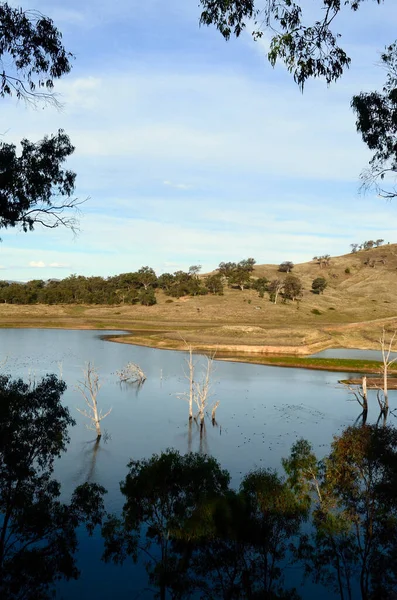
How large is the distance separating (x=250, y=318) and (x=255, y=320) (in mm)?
2182

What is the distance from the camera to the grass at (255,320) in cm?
8538

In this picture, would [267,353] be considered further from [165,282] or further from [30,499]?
[165,282]

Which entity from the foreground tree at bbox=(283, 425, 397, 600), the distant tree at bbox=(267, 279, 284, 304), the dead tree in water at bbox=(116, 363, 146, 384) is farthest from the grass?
the foreground tree at bbox=(283, 425, 397, 600)

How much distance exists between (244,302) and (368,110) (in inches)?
4718

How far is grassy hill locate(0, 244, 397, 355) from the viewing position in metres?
89.7

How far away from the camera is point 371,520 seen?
54.5 ft

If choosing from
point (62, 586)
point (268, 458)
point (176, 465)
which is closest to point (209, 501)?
point (176, 465)

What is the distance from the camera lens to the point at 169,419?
41719mm

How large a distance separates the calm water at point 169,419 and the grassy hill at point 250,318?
1715cm

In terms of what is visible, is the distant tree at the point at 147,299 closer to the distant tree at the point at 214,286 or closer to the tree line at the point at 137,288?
the tree line at the point at 137,288

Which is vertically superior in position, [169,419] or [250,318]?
[250,318]

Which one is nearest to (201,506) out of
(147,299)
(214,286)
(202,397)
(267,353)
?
(202,397)

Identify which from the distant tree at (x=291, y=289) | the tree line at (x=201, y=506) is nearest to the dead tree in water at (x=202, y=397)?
the tree line at (x=201, y=506)

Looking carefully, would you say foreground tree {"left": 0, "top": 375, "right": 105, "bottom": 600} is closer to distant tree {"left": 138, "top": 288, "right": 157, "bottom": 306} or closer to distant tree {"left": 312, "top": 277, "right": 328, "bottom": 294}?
distant tree {"left": 138, "top": 288, "right": 157, "bottom": 306}
